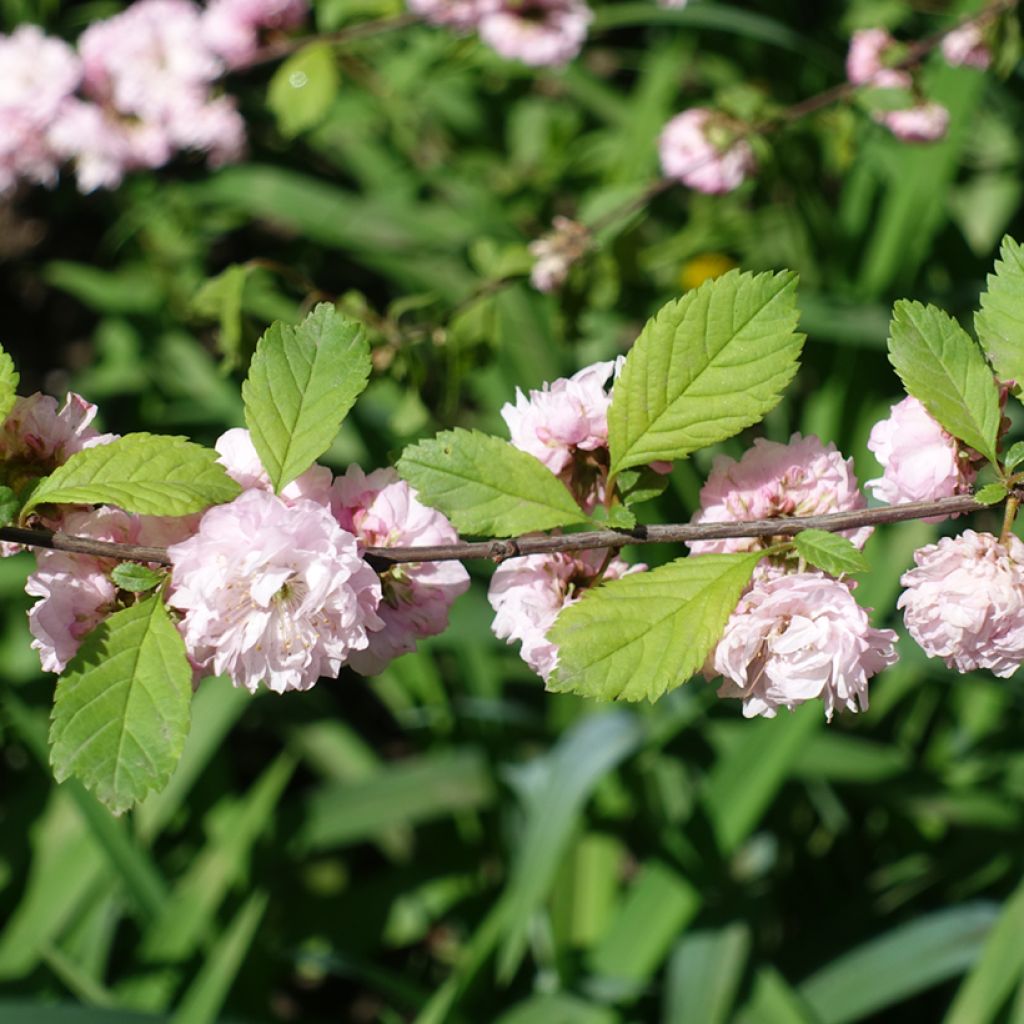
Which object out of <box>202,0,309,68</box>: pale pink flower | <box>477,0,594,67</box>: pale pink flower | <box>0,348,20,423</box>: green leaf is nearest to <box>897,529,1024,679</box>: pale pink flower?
<box>0,348,20,423</box>: green leaf

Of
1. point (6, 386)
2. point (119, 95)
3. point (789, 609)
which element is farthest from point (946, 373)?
point (119, 95)

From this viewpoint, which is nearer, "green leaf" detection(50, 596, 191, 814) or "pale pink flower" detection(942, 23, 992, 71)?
"green leaf" detection(50, 596, 191, 814)

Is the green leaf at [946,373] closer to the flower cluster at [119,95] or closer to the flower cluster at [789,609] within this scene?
the flower cluster at [789,609]

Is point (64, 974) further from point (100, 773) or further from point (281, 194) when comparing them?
point (281, 194)

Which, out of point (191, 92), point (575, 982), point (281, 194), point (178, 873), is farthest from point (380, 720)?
point (191, 92)

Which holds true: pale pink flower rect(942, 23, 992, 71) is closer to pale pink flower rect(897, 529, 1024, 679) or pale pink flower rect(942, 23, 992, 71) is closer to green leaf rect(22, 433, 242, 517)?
pale pink flower rect(897, 529, 1024, 679)

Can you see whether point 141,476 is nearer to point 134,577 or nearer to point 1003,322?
point 134,577

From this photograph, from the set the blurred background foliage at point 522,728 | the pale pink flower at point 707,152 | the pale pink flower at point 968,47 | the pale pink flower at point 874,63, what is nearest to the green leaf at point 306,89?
the blurred background foliage at point 522,728
